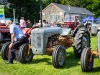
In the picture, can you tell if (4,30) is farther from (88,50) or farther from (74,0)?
(74,0)

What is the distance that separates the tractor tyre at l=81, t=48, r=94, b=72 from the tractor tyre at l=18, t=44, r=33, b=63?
230cm

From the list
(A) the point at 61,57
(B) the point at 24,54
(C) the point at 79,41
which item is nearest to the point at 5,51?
(B) the point at 24,54

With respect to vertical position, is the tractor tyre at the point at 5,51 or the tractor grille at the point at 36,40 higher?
the tractor grille at the point at 36,40

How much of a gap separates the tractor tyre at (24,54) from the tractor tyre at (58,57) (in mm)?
1236

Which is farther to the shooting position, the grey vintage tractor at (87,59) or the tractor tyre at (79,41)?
the tractor tyre at (79,41)

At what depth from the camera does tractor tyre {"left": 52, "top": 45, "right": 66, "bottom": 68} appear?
7.89 m

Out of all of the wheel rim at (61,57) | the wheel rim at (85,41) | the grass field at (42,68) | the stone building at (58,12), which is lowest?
the grass field at (42,68)

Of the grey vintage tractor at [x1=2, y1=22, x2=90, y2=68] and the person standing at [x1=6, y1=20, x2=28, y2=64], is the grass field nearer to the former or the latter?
the grey vintage tractor at [x1=2, y1=22, x2=90, y2=68]

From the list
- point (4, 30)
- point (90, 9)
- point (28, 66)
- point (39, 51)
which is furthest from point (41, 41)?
point (90, 9)

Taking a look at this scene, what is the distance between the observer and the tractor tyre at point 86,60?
7205mm

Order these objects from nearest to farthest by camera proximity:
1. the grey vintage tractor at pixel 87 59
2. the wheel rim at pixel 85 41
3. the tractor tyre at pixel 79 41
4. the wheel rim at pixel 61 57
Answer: the grey vintage tractor at pixel 87 59, the wheel rim at pixel 61 57, the tractor tyre at pixel 79 41, the wheel rim at pixel 85 41

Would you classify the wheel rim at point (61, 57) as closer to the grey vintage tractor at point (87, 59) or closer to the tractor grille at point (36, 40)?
the tractor grille at point (36, 40)

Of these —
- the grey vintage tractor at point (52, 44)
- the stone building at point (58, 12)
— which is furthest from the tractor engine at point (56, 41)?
the stone building at point (58, 12)

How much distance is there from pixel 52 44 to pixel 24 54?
41.4 inches
